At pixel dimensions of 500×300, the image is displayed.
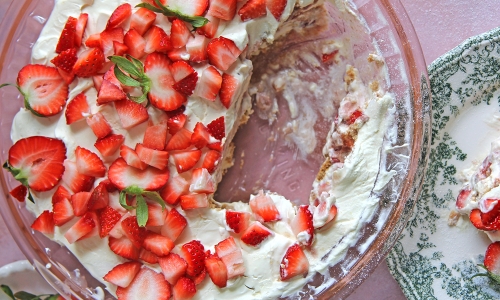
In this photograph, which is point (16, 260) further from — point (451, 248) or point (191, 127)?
point (451, 248)

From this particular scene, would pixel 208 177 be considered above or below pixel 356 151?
below

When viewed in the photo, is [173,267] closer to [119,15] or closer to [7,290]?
[7,290]

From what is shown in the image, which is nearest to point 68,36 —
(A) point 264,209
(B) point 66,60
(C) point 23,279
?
(B) point 66,60

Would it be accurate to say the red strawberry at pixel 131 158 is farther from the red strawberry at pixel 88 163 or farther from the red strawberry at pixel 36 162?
the red strawberry at pixel 36 162

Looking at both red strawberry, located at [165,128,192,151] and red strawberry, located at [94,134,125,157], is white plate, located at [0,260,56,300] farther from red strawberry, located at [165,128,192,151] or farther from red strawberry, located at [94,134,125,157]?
red strawberry, located at [165,128,192,151]

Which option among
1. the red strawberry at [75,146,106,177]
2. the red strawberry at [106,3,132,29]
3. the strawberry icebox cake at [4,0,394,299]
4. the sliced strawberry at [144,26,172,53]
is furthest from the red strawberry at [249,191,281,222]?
the red strawberry at [106,3,132,29]

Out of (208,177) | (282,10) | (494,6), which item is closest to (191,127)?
(208,177)

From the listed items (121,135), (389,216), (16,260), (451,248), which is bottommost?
(16,260)

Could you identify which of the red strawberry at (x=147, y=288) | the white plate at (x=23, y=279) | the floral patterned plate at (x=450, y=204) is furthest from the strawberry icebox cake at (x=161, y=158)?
the white plate at (x=23, y=279)
